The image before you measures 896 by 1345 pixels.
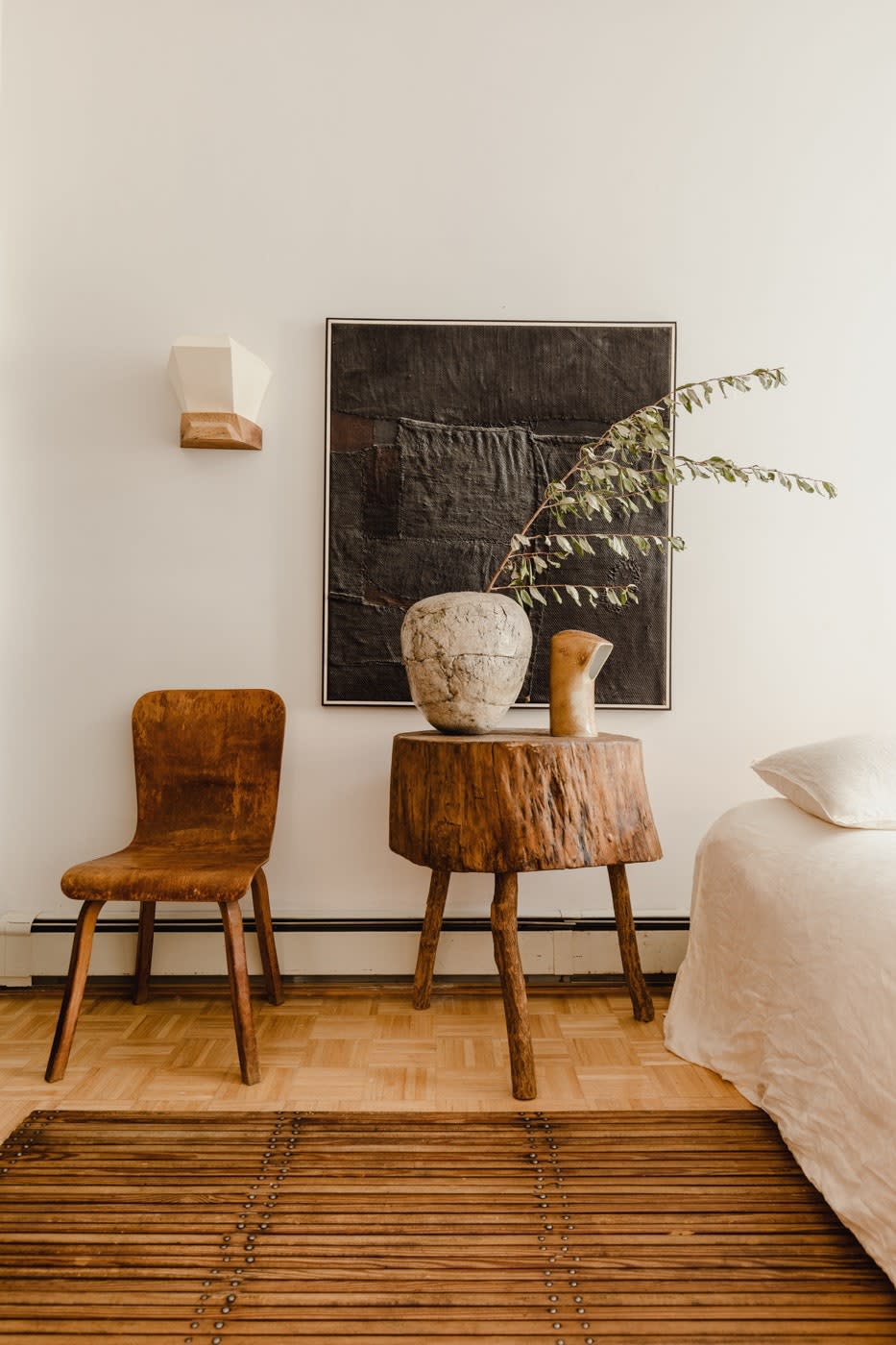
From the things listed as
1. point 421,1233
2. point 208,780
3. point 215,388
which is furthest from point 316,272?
point 421,1233

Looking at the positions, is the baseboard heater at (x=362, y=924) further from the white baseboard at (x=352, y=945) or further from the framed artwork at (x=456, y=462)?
the framed artwork at (x=456, y=462)

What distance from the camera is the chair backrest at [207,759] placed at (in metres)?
2.19

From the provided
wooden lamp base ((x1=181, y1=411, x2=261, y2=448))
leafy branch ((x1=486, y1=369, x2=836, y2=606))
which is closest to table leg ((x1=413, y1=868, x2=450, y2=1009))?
leafy branch ((x1=486, y1=369, x2=836, y2=606))

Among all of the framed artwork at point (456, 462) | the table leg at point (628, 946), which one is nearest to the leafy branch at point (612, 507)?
the framed artwork at point (456, 462)

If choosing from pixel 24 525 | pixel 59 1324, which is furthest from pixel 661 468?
pixel 59 1324

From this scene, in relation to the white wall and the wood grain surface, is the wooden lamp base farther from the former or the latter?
the wood grain surface

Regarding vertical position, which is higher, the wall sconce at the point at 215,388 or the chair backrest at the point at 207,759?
the wall sconce at the point at 215,388

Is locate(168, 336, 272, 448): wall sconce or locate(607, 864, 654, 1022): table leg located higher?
locate(168, 336, 272, 448): wall sconce

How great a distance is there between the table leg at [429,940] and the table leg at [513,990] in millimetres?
409

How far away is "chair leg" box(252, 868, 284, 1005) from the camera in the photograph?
2.11 meters

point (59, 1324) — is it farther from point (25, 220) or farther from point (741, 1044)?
point (25, 220)

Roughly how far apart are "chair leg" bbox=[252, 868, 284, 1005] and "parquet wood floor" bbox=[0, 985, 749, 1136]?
0.15 feet

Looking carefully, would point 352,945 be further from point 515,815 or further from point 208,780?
point 515,815

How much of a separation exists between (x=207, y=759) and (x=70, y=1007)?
25.8 inches
